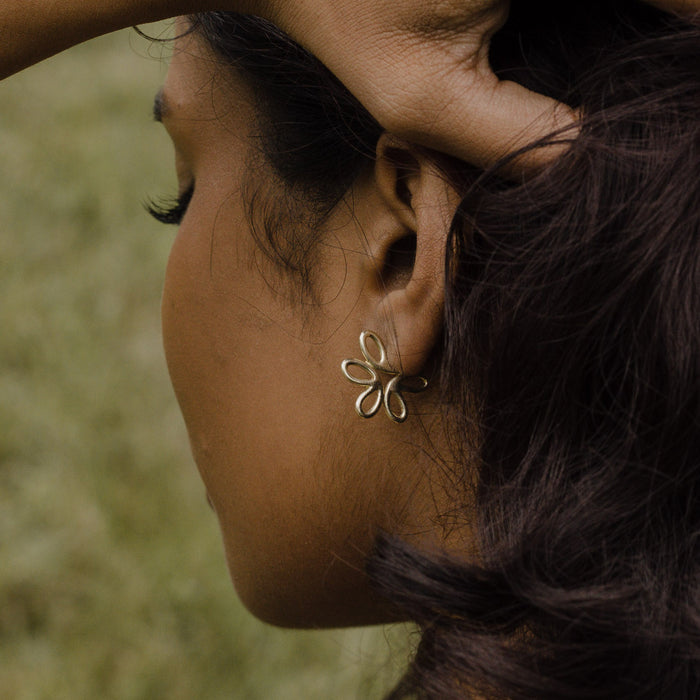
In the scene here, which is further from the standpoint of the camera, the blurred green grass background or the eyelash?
the blurred green grass background

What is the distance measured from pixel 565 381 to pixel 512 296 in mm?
99

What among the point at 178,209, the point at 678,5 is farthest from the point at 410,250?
the point at 178,209

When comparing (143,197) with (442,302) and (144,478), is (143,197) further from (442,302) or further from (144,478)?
(442,302)

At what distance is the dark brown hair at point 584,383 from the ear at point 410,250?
3cm

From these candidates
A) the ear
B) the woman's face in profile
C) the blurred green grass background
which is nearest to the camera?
the ear

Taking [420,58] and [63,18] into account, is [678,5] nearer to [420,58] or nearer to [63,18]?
[420,58]

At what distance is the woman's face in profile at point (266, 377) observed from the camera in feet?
3.87

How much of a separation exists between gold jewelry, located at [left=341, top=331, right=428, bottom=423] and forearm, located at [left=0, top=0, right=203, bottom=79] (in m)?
0.40

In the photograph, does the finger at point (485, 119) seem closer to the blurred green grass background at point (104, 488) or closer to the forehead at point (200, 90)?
the forehead at point (200, 90)

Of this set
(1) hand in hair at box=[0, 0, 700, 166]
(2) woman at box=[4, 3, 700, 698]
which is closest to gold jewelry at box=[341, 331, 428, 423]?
(2) woman at box=[4, 3, 700, 698]

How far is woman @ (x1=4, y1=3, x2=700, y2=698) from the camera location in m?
0.92

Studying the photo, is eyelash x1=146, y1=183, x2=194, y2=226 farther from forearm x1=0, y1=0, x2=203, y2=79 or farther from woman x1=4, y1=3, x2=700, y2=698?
forearm x1=0, y1=0, x2=203, y2=79

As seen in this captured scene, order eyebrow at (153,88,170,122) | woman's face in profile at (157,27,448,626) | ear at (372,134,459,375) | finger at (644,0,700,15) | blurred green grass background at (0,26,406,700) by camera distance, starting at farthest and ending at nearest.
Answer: blurred green grass background at (0,26,406,700) → eyebrow at (153,88,170,122) → woman's face in profile at (157,27,448,626) → ear at (372,134,459,375) → finger at (644,0,700,15)

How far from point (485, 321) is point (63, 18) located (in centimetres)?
51
